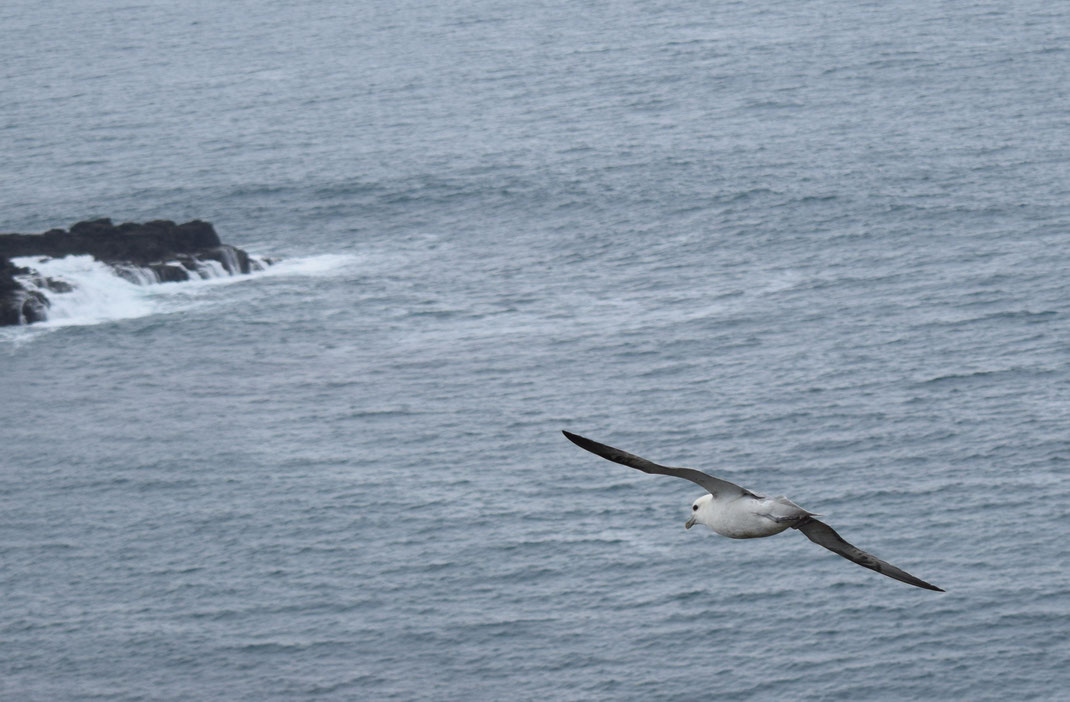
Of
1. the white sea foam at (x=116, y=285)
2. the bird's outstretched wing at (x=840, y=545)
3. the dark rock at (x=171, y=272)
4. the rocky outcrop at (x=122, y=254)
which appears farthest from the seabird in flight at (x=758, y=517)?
the dark rock at (x=171, y=272)

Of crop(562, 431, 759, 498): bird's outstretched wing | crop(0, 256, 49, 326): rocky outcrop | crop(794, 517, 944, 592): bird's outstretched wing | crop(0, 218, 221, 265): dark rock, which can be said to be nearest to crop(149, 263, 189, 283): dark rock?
crop(0, 218, 221, 265): dark rock

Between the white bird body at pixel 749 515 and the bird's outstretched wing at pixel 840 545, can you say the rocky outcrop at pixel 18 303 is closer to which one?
the white bird body at pixel 749 515

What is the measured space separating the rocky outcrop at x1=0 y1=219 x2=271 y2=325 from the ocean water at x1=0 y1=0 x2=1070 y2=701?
2.59 metres

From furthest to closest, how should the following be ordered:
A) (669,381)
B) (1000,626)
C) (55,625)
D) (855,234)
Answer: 1. (855,234)
2. (669,381)
3. (55,625)
4. (1000,626)

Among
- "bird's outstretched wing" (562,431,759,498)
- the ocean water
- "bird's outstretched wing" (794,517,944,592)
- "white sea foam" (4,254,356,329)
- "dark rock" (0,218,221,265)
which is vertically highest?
"bird's outstretched wing" (562,431,759,498)

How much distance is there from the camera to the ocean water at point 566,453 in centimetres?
11569

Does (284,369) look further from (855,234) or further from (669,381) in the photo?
(855,234)

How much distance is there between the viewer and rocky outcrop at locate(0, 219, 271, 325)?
174 m

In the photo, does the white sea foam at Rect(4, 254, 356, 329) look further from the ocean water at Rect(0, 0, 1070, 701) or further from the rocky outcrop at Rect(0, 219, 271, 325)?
the ocean water at Rect(0, 0, 1070, 701)

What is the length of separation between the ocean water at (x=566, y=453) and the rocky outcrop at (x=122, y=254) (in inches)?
102

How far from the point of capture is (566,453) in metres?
143

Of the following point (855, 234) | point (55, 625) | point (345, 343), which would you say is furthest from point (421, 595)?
point (855, 234)

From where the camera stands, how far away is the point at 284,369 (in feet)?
537

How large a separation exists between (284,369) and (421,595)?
4577 cm
